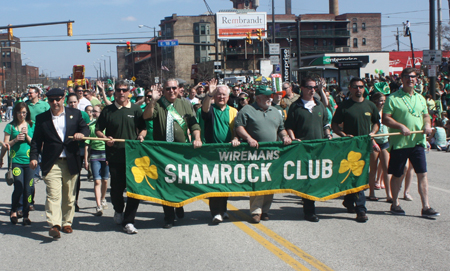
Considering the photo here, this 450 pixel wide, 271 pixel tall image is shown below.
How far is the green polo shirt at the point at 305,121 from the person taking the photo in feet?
24.2

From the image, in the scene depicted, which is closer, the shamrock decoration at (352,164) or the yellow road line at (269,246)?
the yellow road line at (269,246)

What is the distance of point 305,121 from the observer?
7.38 m

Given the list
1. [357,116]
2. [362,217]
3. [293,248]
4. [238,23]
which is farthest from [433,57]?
[238,23]

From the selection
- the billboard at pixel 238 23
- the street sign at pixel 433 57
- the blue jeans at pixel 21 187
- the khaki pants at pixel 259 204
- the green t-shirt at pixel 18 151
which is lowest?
the khaki pants at pixel 259 204

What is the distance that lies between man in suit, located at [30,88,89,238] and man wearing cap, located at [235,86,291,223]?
7.39ft

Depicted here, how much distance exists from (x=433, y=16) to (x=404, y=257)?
16.0m

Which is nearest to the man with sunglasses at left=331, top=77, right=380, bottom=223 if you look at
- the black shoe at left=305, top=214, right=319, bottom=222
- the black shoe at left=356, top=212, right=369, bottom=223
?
the black shoe at left=356, top=212, right=369, bottom=223

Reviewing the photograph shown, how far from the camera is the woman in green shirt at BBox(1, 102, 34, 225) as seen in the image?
24.8 feet

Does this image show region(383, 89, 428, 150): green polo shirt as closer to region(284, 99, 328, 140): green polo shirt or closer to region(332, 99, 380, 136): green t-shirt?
region(332, 99, 380, 136): green t-shirt

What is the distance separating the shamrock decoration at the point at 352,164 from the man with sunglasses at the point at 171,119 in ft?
7.23

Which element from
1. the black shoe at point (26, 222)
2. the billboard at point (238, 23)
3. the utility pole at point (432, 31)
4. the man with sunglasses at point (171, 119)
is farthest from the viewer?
the billboard at point (238, 23)

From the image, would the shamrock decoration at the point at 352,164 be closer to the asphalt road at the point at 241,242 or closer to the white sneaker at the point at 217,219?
the asphalt road at the point at 241,242

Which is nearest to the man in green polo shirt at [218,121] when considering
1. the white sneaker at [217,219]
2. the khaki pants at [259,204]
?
the white sneaker at [217,219]

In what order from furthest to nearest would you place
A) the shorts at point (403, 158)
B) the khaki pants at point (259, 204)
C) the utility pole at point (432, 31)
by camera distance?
the utility pole at point (432, 31) → the shorts at point (403, 158) → the khaki pants at point (259, 204)
